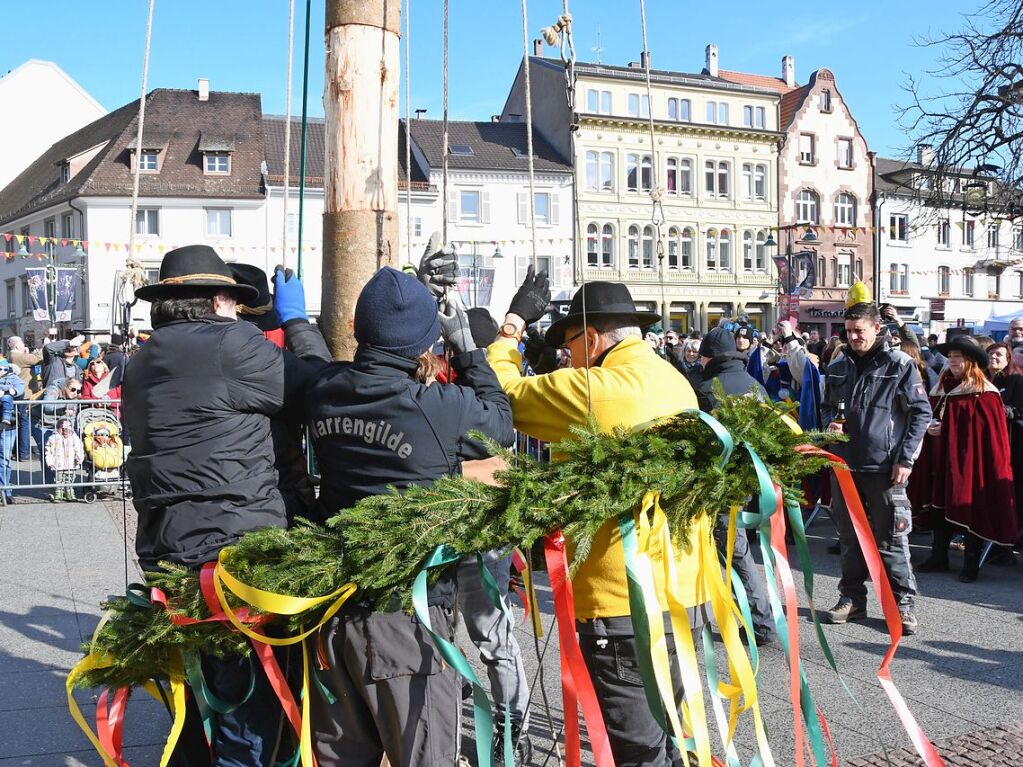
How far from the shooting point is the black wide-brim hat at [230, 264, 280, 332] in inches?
151

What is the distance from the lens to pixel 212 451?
3.08m

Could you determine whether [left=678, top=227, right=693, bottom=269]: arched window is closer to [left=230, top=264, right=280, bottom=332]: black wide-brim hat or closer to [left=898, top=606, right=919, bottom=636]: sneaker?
[left=898, top=606, right=919, bottom=636]: sneaker

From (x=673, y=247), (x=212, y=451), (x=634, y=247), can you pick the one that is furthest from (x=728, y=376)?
(x=673, y=247)

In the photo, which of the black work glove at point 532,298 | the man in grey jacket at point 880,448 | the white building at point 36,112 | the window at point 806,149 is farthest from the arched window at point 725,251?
the black work glove at point 532,298

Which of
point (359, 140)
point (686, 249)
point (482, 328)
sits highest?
point (686, 249)

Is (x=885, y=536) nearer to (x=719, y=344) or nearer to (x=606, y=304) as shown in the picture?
(x=719, y=344)

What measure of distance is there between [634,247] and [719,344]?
38963mm

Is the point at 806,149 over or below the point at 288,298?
over

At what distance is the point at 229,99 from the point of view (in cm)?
4238

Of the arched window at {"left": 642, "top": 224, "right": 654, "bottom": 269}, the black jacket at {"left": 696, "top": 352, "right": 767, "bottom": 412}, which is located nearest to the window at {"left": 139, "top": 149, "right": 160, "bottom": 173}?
the arched window at {"left": 642, "top": 224, "right": 654, "bottom": 269}

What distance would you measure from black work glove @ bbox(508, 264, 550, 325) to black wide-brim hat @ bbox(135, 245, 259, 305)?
0.93 meters

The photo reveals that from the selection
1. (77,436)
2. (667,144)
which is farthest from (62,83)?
(77,436)

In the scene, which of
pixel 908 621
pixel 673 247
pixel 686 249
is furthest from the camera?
pixel 686 249

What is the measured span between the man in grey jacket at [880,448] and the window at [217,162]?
1438 inches
